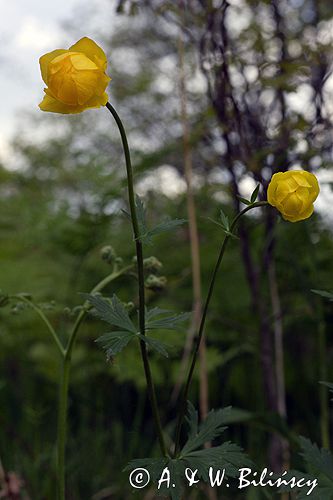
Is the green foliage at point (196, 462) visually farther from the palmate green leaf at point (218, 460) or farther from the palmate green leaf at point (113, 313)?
the palmate green leaf at point (113, 313)

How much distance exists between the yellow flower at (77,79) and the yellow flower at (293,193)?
0.18 metres

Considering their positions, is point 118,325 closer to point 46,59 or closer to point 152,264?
point 152,264

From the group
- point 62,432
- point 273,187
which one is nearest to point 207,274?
point 62,432

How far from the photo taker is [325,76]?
4.29 feet

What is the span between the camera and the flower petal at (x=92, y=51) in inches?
23.1

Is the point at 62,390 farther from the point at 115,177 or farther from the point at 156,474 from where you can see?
the point at 115,177

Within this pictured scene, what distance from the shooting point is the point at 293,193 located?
582 millimetres

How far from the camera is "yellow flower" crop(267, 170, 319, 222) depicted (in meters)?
0.58

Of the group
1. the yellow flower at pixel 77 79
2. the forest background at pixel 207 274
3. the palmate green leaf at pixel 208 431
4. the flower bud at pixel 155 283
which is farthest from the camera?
the forest background at pixel 207 274

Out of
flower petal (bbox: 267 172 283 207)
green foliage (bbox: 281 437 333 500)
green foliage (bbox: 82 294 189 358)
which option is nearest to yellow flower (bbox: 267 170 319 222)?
flower petal (bbox: 267 172 283 207)

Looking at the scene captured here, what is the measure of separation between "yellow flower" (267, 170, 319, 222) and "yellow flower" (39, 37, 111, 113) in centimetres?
18

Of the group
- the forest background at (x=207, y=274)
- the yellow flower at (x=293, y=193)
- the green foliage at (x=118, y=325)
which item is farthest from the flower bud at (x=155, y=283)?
the yellow flower at (x=293, y=193)

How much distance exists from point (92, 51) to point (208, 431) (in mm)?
418

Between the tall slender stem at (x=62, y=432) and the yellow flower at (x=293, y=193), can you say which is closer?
the yellow flower at (x=293, y=193)
